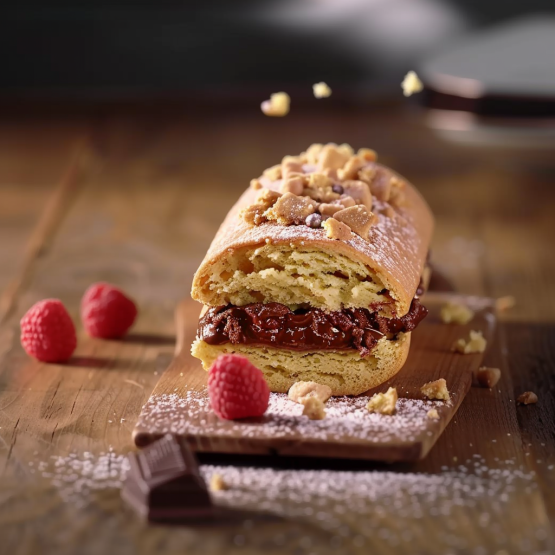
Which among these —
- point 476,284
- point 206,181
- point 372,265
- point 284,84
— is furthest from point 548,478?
point 284,84

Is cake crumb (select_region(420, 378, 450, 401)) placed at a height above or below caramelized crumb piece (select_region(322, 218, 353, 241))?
below

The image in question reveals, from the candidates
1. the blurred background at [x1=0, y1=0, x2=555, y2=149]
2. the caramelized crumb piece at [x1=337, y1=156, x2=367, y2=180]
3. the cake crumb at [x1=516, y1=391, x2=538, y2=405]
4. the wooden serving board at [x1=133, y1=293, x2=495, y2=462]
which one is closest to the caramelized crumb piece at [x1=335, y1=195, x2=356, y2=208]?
the caramelized crumb piece at [x1=337, y1=156, x2=367, y2=180]

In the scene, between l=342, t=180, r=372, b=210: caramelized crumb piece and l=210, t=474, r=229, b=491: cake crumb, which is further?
l=342, t=180, r=372, b=210: caramelized crumb piece

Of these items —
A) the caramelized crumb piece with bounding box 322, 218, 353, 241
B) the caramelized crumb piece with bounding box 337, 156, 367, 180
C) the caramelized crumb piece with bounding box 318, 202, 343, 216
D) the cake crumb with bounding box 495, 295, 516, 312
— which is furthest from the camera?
the cake crumb with bounding box 495, 295, 516, 312

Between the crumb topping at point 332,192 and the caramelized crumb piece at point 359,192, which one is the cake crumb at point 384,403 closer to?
the crumb topping at point 332,192

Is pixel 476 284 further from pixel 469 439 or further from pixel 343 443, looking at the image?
pixel 343 443

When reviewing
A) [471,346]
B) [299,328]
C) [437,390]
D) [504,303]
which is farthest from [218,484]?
[504,303]

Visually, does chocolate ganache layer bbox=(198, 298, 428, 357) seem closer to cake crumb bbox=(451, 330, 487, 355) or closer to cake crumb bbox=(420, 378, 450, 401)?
cake crumb bbox=(420, 378, 450, 401)
